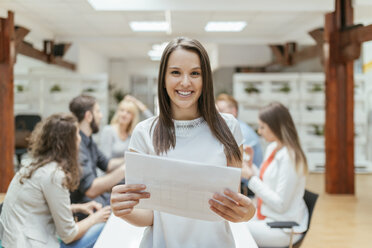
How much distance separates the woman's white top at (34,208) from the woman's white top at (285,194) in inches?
51.0

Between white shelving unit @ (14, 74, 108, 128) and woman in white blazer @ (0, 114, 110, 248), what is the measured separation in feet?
22.8

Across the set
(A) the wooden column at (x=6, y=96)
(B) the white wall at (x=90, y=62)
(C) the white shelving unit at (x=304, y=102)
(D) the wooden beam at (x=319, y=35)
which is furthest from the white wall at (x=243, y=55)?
(A) the wooden column at (x=6, y=96)

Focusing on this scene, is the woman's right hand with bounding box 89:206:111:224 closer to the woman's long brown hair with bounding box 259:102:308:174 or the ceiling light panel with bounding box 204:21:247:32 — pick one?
the woman's long brown hair with bounding box 259:102:308:174

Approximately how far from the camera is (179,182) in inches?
49.4

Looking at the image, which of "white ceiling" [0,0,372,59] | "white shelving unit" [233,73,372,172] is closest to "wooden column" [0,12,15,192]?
"white ceiling" [0,0,372,59]

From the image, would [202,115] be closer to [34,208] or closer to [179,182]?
[179,182]

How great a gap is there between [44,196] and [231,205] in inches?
54.9

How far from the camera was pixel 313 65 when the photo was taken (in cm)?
1250

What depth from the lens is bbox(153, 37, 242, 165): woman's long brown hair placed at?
4.54 feet

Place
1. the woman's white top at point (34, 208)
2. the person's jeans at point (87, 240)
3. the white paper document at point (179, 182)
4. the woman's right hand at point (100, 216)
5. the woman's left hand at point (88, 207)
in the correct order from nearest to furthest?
the white paper document at point (179, 182)
the woman's white top at point (34, 208)
the person's jeans at point (87, 240)
the woman's right hand at point (100, 216)
the woman's left hand at point (88, 207)

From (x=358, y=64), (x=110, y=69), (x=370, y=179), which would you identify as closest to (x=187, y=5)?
(x=370, y=179)

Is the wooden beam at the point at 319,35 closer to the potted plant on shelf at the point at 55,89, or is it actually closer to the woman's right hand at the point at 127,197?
the potted plant on shelf at the point at 55,89

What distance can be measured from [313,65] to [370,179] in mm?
5026

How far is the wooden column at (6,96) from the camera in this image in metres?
6.31
